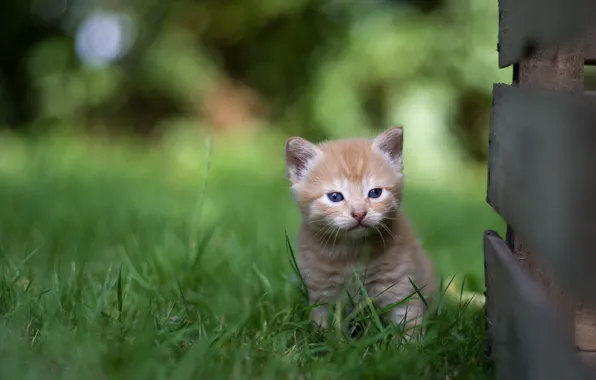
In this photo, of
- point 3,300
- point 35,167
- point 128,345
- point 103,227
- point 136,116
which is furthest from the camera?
point 136,116

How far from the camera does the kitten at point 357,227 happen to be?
241cm

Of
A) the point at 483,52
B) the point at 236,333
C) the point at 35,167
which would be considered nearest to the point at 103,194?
the point at 35,167

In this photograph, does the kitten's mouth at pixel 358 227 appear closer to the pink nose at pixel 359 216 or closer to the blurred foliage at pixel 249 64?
the pink nose at pixel 359 216

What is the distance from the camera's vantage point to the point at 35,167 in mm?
5238

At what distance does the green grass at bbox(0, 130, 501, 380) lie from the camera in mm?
1799

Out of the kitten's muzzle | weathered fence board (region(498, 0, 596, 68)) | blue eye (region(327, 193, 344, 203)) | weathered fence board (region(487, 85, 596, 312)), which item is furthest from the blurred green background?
weathered fence board (region(487, 85, 596, 312))

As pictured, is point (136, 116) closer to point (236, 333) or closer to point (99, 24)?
point (99, 24)

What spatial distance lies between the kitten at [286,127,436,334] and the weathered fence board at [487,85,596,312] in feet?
1.96

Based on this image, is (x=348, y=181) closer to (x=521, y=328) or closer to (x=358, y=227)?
(x=358, y=227)

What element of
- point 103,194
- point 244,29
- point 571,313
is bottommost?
point 103,194

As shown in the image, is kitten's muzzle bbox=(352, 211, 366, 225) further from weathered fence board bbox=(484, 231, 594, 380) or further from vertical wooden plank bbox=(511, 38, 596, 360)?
vertical wooden plank bbox=(511, 38, 596, 360)

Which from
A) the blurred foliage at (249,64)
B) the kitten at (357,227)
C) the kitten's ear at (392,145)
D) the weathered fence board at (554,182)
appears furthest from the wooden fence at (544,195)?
the blurred foliage at (249,64)

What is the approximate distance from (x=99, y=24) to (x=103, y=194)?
2951 mm

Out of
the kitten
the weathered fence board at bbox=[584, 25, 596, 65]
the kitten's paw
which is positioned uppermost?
the weathered fence board at bbox=[584, 25, 596, 65]
